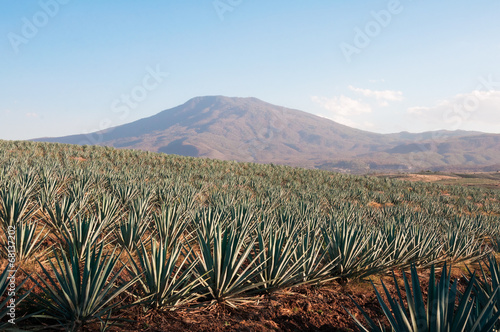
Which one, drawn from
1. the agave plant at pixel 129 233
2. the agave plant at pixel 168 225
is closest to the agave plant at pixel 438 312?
the agave plant at pixel 168 225

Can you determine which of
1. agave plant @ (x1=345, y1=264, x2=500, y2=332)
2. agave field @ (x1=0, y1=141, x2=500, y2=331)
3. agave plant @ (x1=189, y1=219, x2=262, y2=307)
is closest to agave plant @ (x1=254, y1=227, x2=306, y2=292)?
agave field @ (x1=0, y1=141, x2=500, y2=331)

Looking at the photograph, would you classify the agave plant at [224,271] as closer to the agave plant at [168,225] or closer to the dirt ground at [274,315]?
the dirt ground at [274,315]

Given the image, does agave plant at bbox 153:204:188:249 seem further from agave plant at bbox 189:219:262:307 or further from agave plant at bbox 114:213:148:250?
agave plant at bbox 189:219:262:307

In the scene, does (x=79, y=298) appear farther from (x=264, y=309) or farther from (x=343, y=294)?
(x=343, y=294)

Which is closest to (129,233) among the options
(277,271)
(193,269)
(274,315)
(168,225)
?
Answer: (168,225)

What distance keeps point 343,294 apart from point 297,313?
797mm

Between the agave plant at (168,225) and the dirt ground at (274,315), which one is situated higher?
the agave plant at (168,225)

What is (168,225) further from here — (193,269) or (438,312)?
(438,312)

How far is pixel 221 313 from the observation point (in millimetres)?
2645

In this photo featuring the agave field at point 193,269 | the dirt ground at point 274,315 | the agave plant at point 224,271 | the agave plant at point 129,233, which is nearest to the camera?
the agave field at point 193,269

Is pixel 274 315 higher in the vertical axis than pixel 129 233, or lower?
lower

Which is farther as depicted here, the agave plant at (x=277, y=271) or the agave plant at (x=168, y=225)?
the agave plant at (x=168, y=225)

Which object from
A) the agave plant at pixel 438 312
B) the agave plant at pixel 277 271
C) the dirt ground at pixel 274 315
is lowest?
the dirt ground at pixel 274 315

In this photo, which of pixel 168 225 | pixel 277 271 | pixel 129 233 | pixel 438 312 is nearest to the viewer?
Result: pixel 438 312
